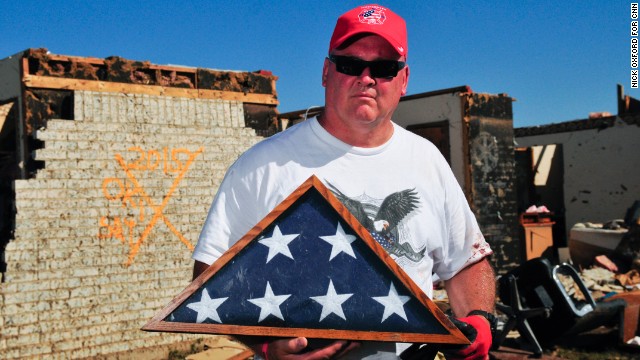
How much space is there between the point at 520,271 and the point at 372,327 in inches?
209

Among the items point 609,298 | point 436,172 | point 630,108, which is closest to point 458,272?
point 436,172

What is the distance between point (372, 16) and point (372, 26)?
62 mm

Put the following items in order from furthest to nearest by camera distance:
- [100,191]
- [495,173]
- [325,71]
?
[495,173] → [100,191] → [325,71]

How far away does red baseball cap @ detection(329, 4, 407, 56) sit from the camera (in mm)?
2254

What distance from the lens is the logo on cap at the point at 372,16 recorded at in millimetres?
2260

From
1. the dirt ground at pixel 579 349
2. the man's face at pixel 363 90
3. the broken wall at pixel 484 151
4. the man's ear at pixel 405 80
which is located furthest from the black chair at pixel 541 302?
the broken wall at pixel 484 151

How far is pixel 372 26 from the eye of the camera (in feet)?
7.38

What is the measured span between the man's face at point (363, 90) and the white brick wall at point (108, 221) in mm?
7044

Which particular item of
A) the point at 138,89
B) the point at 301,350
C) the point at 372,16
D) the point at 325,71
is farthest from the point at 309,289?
the point at 138,89

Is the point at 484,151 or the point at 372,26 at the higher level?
the point at 484,151

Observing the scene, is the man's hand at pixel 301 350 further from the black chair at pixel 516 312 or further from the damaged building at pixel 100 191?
the damaged building at pixel 100 191

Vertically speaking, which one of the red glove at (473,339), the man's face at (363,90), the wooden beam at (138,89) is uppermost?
the wooden beam at (138,89)

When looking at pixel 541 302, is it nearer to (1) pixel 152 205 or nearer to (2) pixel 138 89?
(1) pixel 152 205

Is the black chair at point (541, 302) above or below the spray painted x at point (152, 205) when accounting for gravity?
below
